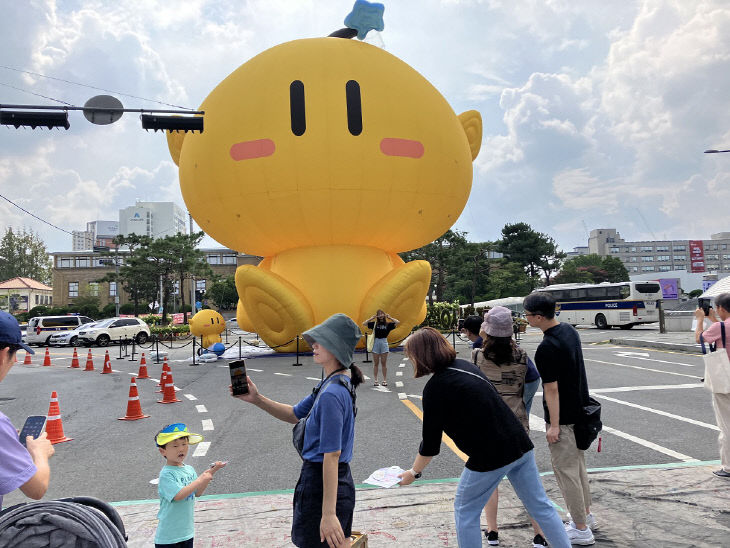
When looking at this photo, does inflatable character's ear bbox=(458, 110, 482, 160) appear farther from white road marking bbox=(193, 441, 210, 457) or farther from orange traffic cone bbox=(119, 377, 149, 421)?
white road marking bbox=(193, 441, 210, 457)

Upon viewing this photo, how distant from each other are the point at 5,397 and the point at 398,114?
1046 cm

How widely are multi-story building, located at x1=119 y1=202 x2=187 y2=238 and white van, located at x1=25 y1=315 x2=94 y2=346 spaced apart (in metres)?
104

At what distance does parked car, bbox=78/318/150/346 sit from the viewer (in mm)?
25859

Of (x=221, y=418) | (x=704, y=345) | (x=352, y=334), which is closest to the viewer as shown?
(x=352, y=334)

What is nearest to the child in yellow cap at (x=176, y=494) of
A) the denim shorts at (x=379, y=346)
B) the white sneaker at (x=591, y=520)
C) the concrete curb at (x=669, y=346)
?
the white sneaker at (x=591, y=520)

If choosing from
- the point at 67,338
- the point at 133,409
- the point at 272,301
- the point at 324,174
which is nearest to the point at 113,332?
the point at 67,338

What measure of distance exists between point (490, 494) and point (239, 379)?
5.11ft

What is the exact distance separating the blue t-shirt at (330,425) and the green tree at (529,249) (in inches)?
2632

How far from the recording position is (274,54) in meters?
12.2

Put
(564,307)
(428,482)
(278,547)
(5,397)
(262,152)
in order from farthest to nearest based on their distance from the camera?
(564,307) → (262,152) → (5,397) → (428,482) → (278,547)

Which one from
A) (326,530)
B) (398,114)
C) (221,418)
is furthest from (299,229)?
(326,530)

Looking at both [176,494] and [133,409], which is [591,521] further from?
[133,409]

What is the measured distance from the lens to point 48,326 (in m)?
28.2

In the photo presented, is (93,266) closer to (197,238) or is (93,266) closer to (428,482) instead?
(197,238)
